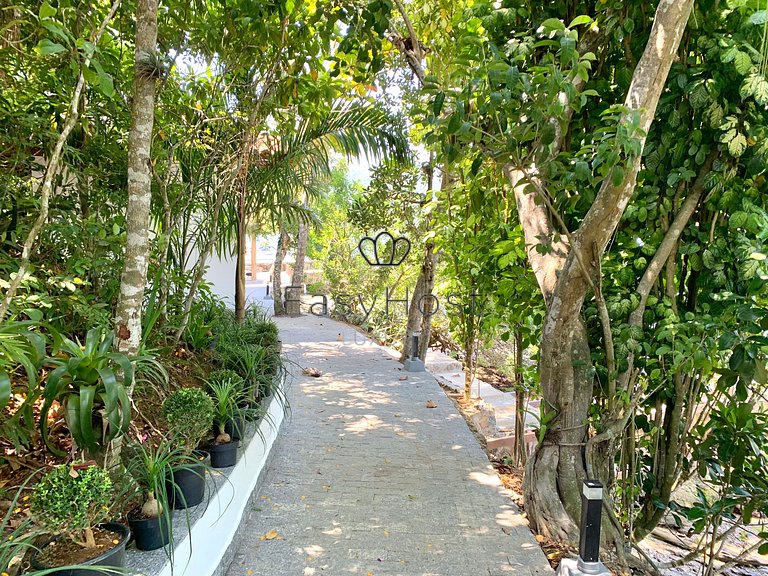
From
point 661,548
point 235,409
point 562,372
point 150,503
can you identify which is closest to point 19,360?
Answer: point 150,503

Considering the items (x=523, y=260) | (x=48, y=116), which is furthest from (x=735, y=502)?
(x=48, y=116)

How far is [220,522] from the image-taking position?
2.57 meters

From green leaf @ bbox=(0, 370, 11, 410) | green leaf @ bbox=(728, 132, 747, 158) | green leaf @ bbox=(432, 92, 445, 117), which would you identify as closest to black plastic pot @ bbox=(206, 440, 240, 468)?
green leaf @ bbox=(0, 370, 11, 410)

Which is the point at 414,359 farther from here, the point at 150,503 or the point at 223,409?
the point at 150,503

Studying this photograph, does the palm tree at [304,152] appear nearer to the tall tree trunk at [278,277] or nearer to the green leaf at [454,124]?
the green leaf at [454,124]

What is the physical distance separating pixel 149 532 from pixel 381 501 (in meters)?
1.79

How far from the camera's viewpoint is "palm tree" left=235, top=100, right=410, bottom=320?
18.5 ft

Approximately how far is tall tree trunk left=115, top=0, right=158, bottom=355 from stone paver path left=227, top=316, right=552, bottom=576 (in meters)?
1.47

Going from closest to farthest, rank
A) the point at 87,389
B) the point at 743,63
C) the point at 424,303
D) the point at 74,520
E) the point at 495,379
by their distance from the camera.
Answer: the point at 74,520 → the point at 87,389 → the point at 743,63 → the point at 424,303 → the point at 495,379

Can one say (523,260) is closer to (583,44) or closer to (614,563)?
(583,44)

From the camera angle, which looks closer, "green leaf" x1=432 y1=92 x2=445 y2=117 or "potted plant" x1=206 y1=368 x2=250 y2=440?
"green leaf" x1=432 y1=92 x2=445 y2=117

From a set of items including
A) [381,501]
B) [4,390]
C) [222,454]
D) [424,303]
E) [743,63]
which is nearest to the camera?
[4,390]

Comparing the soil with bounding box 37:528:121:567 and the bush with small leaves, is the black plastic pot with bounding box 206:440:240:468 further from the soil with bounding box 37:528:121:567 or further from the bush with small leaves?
the soil with bounding box 37:528:121:567

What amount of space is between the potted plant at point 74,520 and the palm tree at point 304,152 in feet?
13.2
